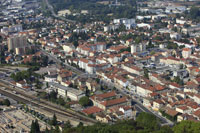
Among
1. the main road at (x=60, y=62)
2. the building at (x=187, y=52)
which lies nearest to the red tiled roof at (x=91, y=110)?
the main road at (x=60, y=62)

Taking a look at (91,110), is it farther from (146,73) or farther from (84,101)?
(146,73)

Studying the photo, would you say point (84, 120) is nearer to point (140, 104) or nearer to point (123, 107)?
point (123, 107)

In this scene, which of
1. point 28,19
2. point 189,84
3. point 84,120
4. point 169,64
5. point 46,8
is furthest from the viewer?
point 46,8

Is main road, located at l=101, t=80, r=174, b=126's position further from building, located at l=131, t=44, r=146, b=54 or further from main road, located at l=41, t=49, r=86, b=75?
building, located at l=131, t=44, r=146, b=54

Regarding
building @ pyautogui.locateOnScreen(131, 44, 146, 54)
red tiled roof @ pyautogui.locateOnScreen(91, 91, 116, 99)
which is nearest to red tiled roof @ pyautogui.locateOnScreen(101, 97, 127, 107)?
red tiled roof @ pyautogui.locateOnScreen(91, 91, 116, 99)

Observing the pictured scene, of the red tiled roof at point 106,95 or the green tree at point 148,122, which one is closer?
the green tree at point 148,122

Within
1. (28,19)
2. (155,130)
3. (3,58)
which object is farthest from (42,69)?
(28,19)

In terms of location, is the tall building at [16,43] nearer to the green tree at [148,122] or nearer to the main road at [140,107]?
the main road at [140,107]

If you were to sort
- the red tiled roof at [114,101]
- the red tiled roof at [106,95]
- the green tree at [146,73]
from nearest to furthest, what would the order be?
the red tiled roof at [114,101]
the red tiled roof at [106,95]
the green tree at [146,73]
